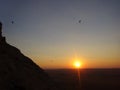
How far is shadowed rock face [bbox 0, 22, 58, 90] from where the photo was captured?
34.5 metres

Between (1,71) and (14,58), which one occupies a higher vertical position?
(14,58)

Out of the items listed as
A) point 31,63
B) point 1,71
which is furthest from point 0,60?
point 31,63

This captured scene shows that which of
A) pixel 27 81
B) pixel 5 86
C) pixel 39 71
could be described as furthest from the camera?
pixel 39 71

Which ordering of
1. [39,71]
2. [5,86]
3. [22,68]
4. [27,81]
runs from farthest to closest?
[39,71] < [22,68] < [27,81] < [5,86]

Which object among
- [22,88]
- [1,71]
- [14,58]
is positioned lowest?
[22,88]

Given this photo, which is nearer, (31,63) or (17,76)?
(17,76)

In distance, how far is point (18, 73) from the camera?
3700 centimetres

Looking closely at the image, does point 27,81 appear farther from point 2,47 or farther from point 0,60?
point 2,47

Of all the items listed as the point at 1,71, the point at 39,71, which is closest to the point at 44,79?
the point at 39,71

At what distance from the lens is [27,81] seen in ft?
119

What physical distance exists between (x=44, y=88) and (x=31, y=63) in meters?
7.17

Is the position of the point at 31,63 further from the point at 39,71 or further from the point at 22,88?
the point at 22,88

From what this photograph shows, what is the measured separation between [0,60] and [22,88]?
5292mm

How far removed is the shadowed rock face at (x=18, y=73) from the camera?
34.5m
